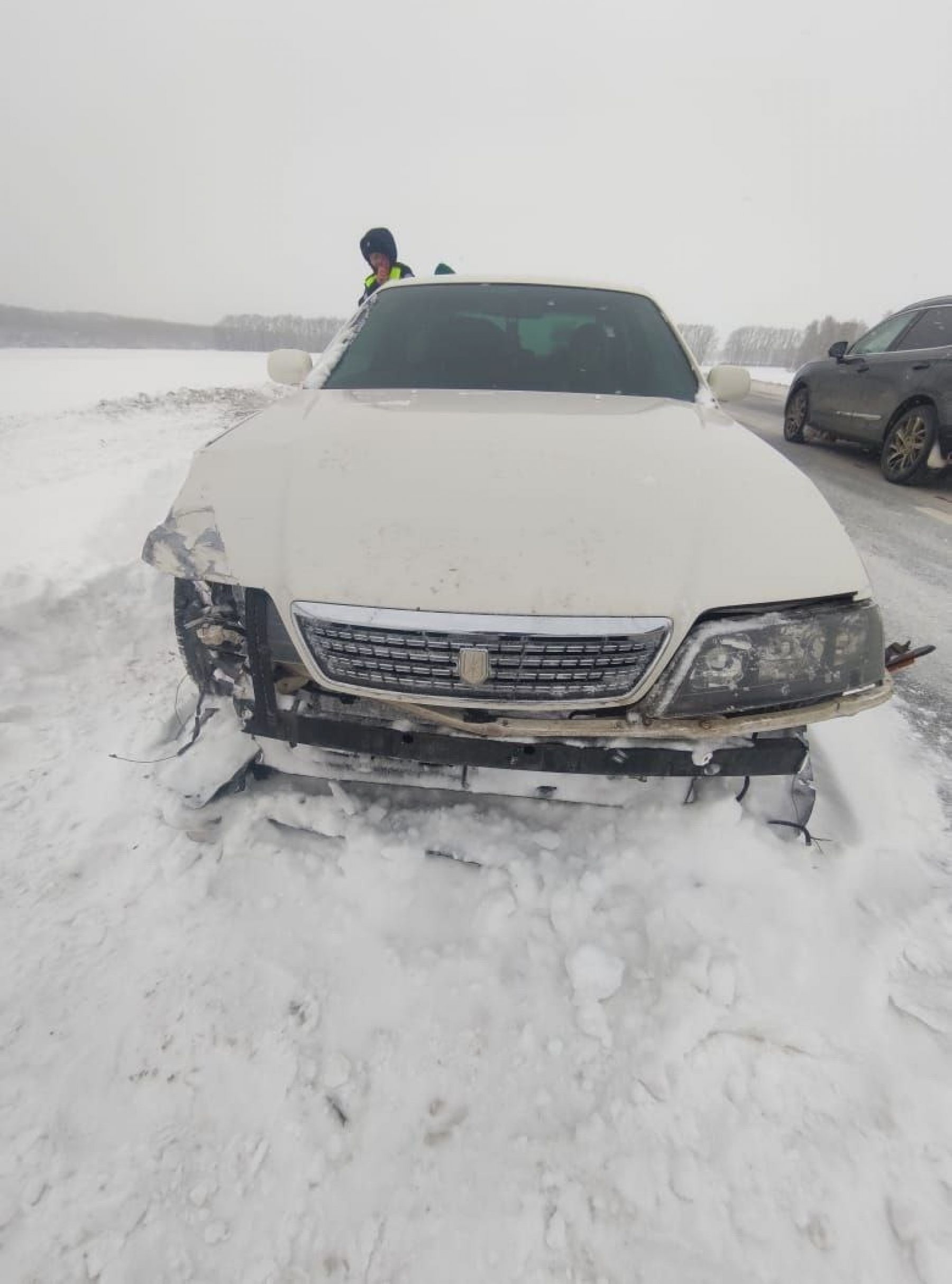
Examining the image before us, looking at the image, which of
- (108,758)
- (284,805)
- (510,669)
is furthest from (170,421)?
(510,669)

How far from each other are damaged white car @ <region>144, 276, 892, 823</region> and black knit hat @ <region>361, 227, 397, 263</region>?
13.2 feet

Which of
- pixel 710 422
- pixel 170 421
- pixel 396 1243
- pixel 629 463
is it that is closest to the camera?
pixel 396 1243

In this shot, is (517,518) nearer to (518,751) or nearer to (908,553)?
(518,751)

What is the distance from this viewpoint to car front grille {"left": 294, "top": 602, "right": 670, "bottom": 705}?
1.31m

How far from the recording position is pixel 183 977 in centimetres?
149

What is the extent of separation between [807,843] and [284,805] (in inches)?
63.5

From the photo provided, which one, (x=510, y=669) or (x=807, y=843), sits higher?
(x=510, y=669)

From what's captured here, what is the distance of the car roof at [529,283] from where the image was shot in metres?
2.87

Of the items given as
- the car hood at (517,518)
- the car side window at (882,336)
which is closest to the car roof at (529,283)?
the car hood at (517,518)

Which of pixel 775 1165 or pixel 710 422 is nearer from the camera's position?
pixel 775 1165

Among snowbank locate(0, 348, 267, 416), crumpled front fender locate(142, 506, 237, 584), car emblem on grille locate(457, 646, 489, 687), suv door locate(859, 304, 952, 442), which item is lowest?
snowbank locate(0, 348, 267, 416)

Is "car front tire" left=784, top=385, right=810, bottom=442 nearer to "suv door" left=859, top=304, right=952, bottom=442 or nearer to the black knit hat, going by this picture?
"suv door" left=859, top=304, right=952, bottom=442

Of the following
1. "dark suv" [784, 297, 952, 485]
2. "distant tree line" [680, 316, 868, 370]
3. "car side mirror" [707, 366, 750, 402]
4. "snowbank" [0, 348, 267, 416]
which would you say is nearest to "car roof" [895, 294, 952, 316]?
"dark suv" [784, 297, 952, 485]

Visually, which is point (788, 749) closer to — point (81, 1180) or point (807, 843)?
point (807, 843)
